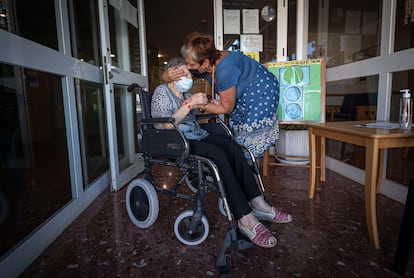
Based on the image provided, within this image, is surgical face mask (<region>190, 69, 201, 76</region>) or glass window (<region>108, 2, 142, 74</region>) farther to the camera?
glass window (<region>108, 2, 142, 74</region>)

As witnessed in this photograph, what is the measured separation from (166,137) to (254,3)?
2486 millimetres

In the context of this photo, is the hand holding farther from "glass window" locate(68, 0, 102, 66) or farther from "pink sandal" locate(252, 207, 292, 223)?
"glass window" locate(68, 0, 102, 66)

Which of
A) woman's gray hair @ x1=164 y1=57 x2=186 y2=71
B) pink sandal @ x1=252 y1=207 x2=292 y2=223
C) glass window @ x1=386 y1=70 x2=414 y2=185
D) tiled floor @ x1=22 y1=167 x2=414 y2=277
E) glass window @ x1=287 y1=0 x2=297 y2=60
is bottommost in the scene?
tiled floor @ x1=22 y1=167 x2=414 y2=277

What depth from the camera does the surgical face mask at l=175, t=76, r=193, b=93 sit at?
4.75ft

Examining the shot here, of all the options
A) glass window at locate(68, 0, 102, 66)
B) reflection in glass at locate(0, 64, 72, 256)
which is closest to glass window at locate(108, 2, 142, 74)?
glass window at locate(68, 0, 102, 66)

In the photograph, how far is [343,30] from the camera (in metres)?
2.81

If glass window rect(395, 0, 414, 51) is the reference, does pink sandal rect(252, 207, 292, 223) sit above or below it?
below

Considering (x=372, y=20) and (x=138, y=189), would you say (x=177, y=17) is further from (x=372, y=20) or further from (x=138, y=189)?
(x=138, y=189)

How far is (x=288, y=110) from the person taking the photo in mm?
2438

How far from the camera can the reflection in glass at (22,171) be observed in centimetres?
149

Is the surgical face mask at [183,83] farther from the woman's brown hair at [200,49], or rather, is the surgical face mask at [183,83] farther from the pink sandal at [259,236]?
the pink sandal at [259,236]

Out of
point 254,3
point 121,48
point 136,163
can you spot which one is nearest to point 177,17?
point 254,3

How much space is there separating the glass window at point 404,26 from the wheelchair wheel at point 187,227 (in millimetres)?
1734

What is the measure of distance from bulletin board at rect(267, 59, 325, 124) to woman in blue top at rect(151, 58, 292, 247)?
3.75 feet
